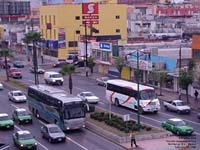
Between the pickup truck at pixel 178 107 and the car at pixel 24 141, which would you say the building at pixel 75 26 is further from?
the car at pixel 24 141

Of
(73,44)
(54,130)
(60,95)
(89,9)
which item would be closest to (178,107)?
(60,95)

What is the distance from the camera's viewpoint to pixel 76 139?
42875 mm

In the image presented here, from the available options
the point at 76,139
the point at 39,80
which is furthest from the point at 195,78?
the point at 39,80

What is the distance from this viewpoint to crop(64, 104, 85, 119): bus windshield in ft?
145

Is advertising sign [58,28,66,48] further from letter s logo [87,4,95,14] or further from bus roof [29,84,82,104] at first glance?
bus roof [29,84,82,104]

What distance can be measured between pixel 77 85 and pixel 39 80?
8.72 metres

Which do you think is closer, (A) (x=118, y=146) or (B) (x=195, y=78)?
(A) (x=118, y=146)

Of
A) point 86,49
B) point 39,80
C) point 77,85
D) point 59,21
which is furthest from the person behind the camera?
point 59,21

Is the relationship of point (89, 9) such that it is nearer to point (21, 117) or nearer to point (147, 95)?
point (147, 95)

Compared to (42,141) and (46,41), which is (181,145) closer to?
(42,141)

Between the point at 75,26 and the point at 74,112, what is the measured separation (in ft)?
222

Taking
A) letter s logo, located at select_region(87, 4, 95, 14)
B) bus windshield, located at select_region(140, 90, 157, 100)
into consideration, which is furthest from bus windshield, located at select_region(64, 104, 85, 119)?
letter s logo, located at select_region(87, 4, 95, 14)

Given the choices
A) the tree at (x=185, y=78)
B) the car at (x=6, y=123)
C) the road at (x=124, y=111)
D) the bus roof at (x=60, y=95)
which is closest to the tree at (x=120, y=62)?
the road at (x=124, y=111)

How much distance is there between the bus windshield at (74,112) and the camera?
145 ft
